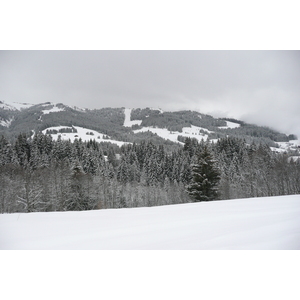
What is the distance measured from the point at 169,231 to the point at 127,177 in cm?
5055

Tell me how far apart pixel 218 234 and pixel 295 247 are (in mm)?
1170

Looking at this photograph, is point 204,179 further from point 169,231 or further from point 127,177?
point 127,177

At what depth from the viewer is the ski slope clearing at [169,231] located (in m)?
2.95

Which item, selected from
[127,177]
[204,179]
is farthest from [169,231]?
[127,177]

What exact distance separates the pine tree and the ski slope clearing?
973 cm

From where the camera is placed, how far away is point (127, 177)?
53.1m

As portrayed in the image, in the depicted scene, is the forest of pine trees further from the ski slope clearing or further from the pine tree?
the ski slope clearing

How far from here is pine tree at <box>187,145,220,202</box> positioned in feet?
46.3

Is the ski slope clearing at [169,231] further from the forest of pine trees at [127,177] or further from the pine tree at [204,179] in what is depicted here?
the forest of pine trees at [127,177]
